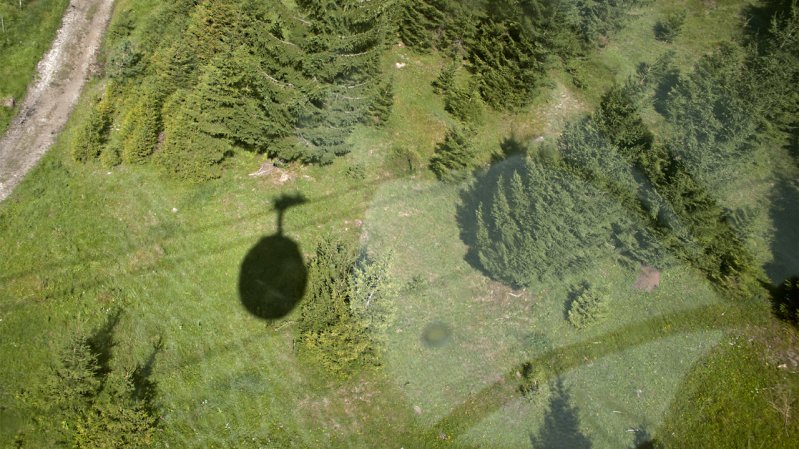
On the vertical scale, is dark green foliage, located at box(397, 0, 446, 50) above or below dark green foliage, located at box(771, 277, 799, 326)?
above

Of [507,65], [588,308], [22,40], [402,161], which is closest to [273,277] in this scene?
[402,161]

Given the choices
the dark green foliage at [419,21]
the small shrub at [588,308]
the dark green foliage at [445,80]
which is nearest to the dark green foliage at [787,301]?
the small shrub at [588,308]

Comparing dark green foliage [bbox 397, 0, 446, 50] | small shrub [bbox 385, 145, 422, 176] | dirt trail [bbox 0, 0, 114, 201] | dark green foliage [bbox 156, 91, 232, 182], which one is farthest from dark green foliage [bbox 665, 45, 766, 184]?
dirt trail [bbox 0, 0, 114, 201]

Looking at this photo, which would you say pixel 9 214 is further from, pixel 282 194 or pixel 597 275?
pixel 597 275

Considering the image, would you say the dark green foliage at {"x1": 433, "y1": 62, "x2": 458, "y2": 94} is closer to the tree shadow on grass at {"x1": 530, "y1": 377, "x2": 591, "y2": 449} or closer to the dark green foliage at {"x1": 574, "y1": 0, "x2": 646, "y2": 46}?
the dark green foliage at {"x1": 574, "y1": 0, "x2": 646, "y2": 46}

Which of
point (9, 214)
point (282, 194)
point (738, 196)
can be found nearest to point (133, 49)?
point (9, 214)

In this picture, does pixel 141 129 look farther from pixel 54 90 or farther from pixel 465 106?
pixel 465 106

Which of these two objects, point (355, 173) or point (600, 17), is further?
point (600, 17)
